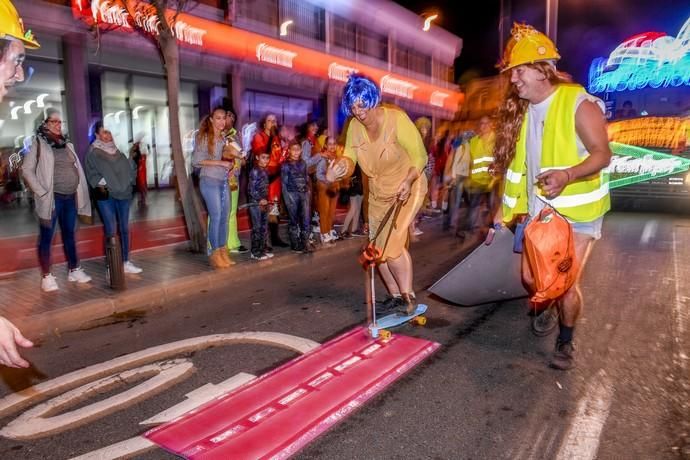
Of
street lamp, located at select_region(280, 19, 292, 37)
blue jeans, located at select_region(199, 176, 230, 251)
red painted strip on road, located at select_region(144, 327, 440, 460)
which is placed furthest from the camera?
street lamp, located at select_region(280, 19, 292, 37)

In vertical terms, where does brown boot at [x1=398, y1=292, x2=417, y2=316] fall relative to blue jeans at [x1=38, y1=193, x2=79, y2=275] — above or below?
below

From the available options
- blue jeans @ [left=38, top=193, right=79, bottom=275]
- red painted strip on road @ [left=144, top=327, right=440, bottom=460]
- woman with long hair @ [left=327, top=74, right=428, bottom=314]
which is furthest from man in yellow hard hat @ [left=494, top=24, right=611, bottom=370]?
A: blue jeans @ [left=38, top=193, right=79, bottom=275]

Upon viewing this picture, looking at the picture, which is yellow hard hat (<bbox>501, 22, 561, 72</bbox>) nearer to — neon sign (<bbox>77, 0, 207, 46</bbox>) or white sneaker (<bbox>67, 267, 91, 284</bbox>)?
white sneaker (<bbox>67, 267, 91, 284</bbox>)

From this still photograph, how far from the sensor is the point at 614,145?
527 inches

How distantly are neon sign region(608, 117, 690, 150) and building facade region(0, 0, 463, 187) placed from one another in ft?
34.8

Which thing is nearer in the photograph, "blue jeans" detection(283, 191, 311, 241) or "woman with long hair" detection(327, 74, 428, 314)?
"woman with long hair" detection(327, 74, 428, 314)

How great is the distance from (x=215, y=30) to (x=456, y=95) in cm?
2243

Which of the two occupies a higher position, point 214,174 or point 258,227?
point 214,174

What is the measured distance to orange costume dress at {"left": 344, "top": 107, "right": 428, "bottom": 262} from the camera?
458cm

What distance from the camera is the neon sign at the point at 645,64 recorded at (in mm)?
13438

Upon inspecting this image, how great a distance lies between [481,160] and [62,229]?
6.45 m

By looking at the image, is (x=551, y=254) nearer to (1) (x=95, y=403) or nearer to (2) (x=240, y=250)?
(1) (x=95, y=403)

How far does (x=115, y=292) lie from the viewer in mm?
6000

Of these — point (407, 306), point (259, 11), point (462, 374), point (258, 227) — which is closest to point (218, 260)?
point (258, 227)
